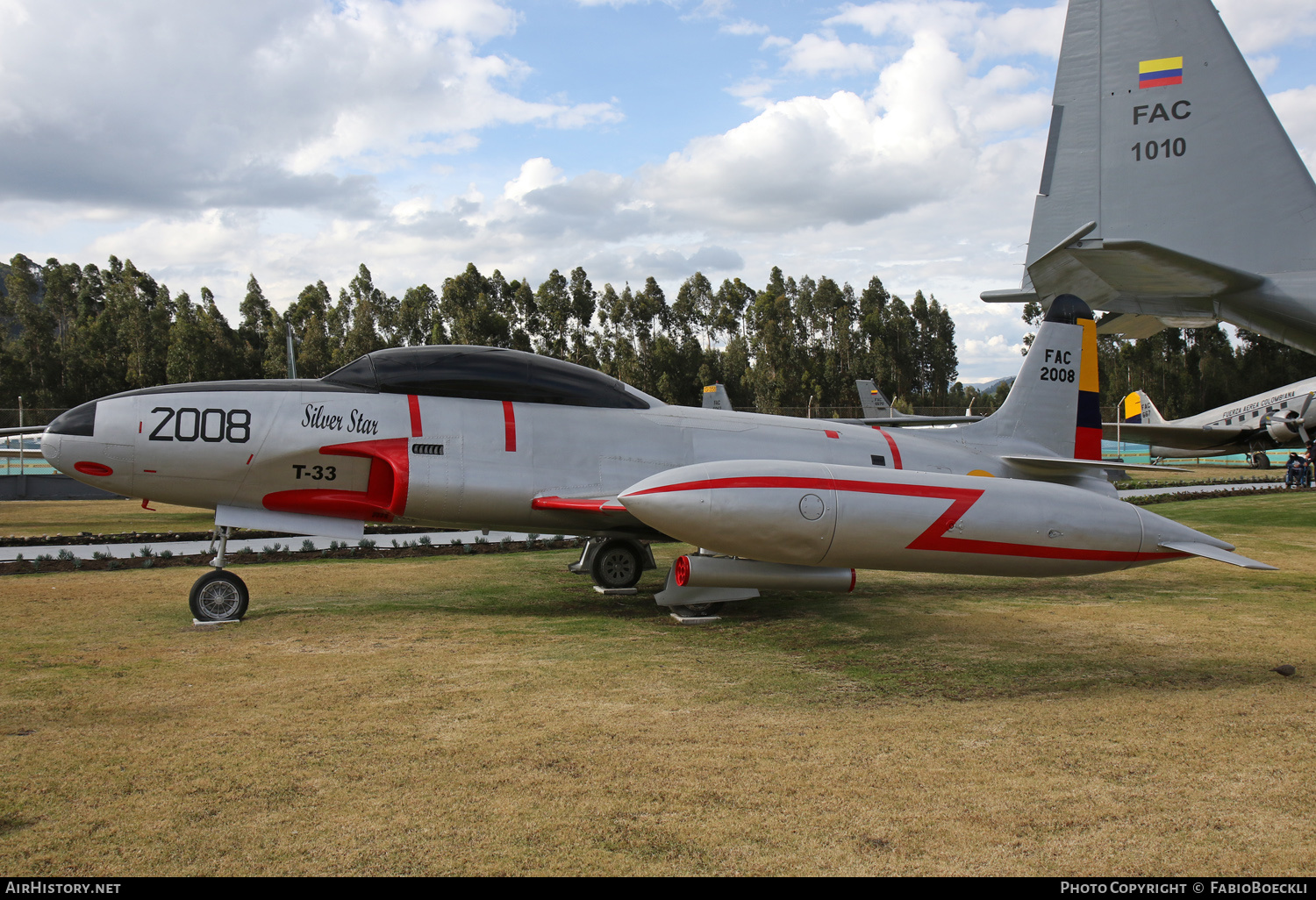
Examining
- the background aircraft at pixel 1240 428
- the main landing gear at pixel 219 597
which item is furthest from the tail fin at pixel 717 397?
the main landing gear at pixel 219 597

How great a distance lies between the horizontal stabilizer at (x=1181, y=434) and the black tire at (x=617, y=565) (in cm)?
3237

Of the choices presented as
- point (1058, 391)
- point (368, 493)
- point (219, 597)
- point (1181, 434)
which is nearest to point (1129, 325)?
point (1058, 391)

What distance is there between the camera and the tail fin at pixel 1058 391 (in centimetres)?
1055

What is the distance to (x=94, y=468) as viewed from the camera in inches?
292

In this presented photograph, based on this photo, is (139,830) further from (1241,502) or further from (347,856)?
(1241,502)

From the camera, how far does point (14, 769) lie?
377cm

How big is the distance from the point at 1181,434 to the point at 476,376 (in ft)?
127

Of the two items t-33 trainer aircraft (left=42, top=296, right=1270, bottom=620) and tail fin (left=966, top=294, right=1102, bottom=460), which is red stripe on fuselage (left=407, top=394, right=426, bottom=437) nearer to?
t-33 trainer aircraft (left=42, top=296, right=1270, bottom=620)

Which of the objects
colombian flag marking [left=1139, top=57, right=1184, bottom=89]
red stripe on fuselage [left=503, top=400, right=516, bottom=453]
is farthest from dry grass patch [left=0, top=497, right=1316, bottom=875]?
colombian flag marking [left=1139, top=57, right=1184, bottom=89]

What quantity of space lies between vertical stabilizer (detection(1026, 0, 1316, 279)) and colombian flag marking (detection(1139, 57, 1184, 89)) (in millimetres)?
12

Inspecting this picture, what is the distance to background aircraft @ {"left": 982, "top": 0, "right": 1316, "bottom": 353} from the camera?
7586 millimetres

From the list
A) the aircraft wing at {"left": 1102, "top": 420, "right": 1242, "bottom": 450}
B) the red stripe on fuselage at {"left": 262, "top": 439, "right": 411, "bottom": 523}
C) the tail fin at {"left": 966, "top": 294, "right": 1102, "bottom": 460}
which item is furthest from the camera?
the aircraft wing at {"left": 1102, "top": 420, "right": 1242, "bottom": 450}

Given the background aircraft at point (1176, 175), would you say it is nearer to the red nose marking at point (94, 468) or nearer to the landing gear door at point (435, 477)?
the landing gear door at point (435, 477)

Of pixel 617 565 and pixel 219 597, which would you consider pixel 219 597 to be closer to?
pixel 219 597
